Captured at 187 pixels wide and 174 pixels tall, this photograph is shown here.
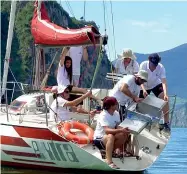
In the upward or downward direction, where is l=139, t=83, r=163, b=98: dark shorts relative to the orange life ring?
upward

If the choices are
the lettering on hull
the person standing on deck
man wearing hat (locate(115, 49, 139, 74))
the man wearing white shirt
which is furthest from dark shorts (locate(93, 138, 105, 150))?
the man wearing white shirt

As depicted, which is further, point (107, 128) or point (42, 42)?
point (42, 42)

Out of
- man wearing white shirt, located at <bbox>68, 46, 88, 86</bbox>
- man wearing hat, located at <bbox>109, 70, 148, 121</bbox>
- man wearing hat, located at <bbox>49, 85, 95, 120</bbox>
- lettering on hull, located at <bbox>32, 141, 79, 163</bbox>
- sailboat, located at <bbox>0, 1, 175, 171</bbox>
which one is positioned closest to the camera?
sailboat, located at <bbox>0, 1, 175, 171</bbox>

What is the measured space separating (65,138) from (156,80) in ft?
9.84

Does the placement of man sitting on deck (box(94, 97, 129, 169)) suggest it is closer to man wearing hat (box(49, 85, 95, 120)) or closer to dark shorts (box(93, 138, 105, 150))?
dark shorts (box(93, 138, 105, 150))

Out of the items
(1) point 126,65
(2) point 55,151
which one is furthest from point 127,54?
(2) point 55,151

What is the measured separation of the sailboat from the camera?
13516 mm

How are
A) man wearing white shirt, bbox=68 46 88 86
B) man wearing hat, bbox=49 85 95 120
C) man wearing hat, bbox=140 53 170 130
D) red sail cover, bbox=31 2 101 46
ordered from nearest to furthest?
red sail cover, bbox=31 2 101 46
man wearing hat, bbox=49 85 95 120
man wearing hat, bbox=140 53 170 130
man wearing white shirt, bbox=68 46 88 86

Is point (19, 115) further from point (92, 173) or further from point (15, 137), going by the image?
point (92, 173)

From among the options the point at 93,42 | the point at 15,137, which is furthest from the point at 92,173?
the point at 93,42

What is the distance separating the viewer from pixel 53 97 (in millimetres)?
15305

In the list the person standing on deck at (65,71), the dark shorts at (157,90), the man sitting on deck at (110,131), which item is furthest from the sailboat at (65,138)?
the dark shorts at (157,90)

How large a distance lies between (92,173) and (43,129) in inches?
55.5

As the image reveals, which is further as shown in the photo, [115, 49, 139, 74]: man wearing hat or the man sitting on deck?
[115, 49, 139, 74]: man wearing hat
